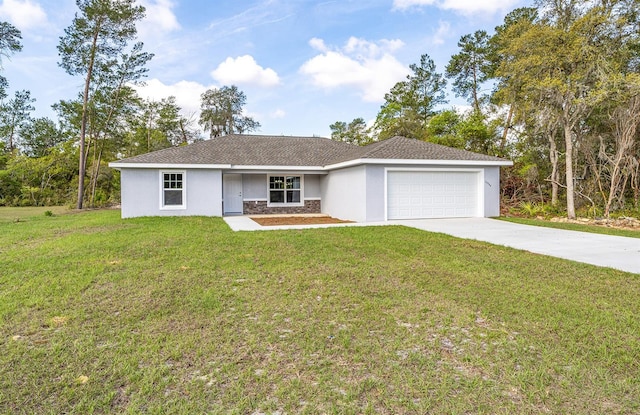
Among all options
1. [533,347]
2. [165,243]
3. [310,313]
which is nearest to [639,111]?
[533,347]

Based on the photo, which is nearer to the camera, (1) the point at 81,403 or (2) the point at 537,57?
(1) the point at 81,403

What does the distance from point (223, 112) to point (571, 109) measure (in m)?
32.8

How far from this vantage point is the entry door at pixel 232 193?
54.9 feet

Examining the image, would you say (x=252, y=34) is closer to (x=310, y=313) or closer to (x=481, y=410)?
(x=310, y=313)

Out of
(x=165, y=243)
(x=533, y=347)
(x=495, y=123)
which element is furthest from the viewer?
(x=495, y=123)

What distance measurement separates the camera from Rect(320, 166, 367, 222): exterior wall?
43.2 ft

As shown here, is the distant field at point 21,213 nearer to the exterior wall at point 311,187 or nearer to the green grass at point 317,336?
the exterior wall at point 311,187

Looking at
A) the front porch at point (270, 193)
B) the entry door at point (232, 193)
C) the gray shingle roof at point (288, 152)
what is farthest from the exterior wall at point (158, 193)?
the entry door at point (232, 193)

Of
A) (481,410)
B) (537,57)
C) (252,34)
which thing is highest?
(252,34)

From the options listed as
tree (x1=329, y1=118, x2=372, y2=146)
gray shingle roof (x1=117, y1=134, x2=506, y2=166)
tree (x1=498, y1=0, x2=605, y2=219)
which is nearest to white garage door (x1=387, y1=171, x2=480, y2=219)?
gray shingle roof (x1=117, y1=134, x2=506, y2=166)

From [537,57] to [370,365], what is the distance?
14.1m

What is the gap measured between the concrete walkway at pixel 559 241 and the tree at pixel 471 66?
16594 mm

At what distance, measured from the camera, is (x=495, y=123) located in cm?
1812

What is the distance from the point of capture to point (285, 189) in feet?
57.4
